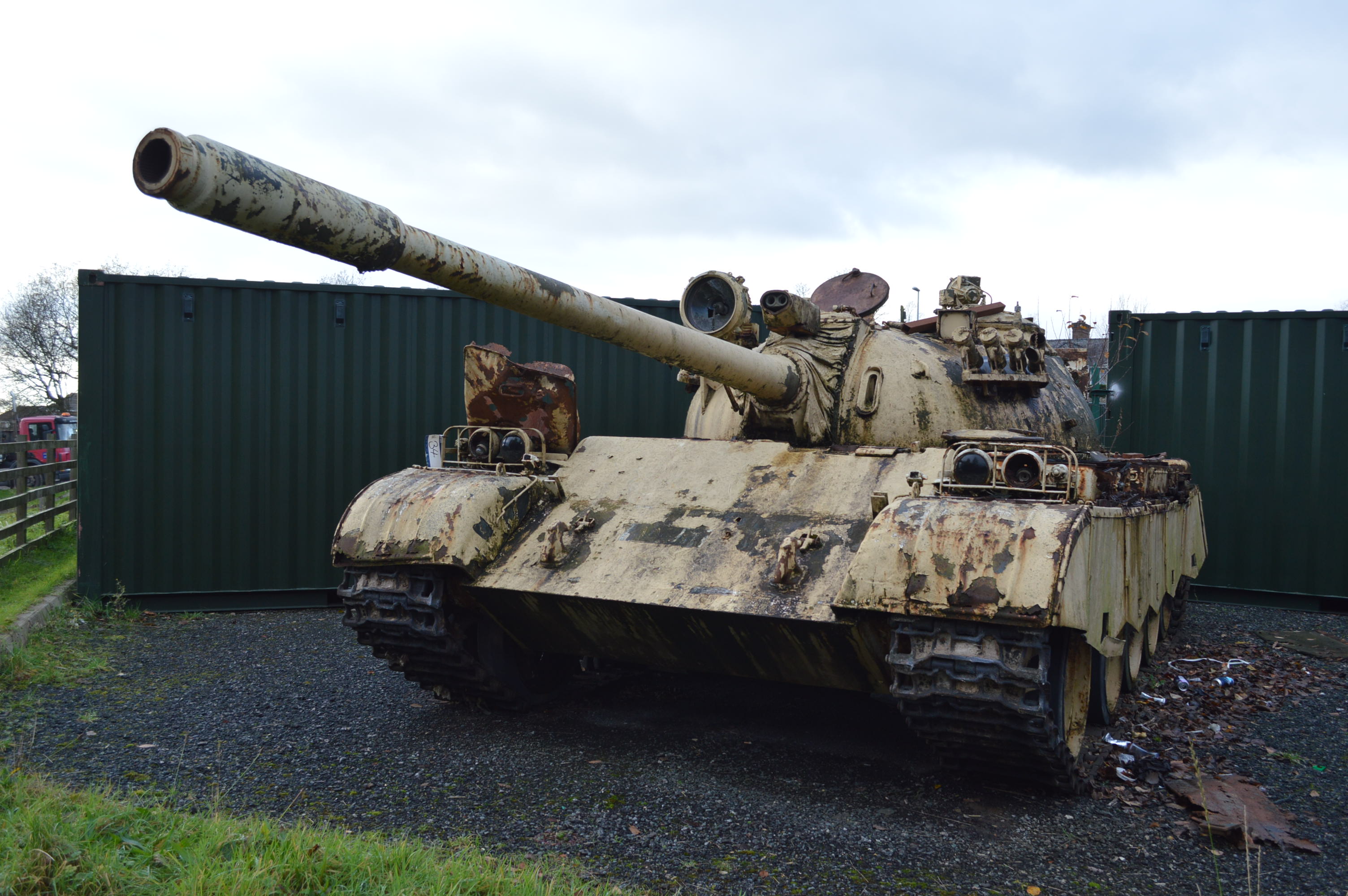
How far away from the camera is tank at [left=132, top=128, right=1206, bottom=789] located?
4.26 meters

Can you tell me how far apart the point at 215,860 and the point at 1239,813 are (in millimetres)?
4482

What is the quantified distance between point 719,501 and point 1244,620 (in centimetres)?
709

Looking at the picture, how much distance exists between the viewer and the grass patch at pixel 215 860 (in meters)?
3.37

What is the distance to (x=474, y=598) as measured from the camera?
5.66 meters

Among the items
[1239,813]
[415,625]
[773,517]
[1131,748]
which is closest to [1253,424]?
[1131,748]

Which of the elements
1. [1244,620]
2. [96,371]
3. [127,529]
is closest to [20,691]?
[127,529]

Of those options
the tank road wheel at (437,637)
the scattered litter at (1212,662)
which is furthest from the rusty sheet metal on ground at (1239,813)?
the tank road wheel at (437,637)

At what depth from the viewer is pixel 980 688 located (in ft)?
14.3

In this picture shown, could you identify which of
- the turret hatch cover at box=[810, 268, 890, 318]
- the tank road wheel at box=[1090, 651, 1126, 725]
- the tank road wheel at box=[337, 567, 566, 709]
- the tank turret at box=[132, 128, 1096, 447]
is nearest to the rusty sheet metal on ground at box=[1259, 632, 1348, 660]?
the tank turret at box=[132, 128, 1096, 447]

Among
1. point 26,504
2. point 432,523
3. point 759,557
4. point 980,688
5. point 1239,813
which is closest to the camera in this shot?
point 980,688

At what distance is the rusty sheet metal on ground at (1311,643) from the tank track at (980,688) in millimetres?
5306

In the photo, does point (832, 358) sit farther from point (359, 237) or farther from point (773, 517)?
point (359, 237)

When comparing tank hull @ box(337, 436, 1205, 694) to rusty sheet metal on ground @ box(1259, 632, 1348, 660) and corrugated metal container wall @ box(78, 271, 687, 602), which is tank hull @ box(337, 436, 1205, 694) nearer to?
rusty sheet metal on ground @ box(1259, 632, 1348, 660)

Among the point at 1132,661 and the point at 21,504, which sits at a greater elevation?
the point at 21,504
